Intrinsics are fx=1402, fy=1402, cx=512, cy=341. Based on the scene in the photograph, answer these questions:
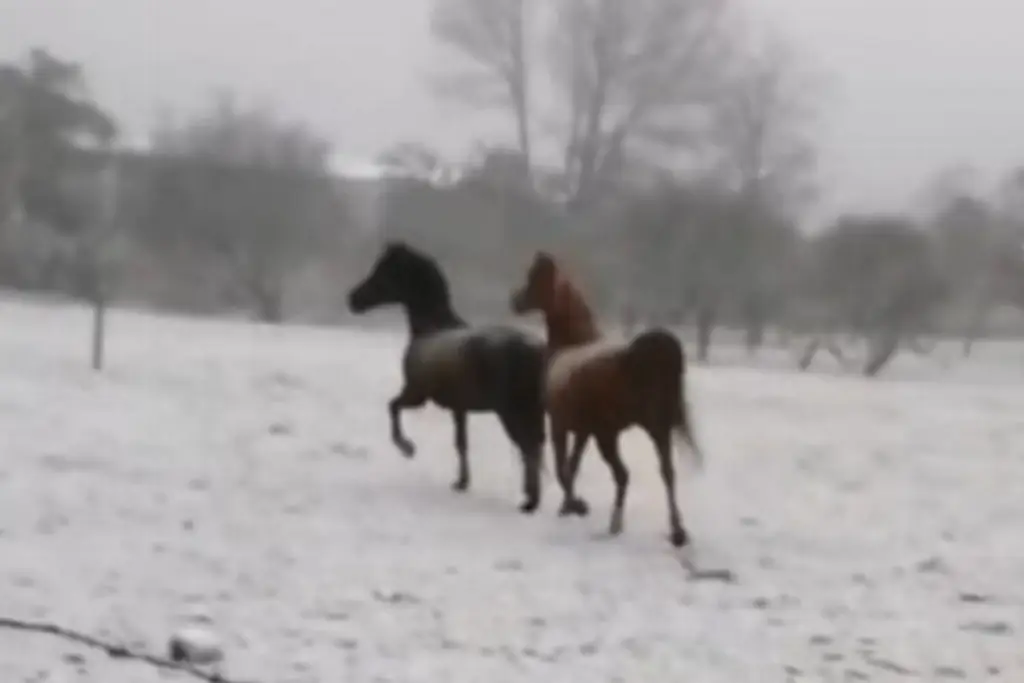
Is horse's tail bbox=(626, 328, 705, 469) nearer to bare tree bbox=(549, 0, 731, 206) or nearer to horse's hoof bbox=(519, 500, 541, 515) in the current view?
horse's hoof bbox=(519, 500, 541, 515)

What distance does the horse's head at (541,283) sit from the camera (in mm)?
6410

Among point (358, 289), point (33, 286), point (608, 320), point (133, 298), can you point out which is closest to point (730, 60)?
point (608, 320)

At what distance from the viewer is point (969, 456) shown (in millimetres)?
8906

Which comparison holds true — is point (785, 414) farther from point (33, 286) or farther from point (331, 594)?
point (33, 286)

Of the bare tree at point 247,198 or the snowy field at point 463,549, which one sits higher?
the bare tree at point 247,198

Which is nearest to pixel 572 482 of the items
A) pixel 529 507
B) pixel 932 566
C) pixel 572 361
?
pixel 529 507

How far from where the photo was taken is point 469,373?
6.35 metres

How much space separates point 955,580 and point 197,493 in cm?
325

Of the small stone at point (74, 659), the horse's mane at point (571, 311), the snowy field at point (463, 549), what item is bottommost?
the small stone at point (74, 659)

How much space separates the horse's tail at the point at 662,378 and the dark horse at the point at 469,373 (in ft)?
2.53

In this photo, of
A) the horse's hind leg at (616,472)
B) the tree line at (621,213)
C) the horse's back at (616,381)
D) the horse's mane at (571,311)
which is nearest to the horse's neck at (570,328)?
the horse's mane at (571,311)

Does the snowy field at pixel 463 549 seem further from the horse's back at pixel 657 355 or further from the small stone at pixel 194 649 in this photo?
the horse's back at pixel 657 355

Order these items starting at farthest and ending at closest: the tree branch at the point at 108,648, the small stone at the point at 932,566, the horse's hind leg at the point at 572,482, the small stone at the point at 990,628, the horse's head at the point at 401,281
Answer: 1. the horse's head at the point at 401,281
2. the horse's hind leg at the point at 572,482
3. the small stone at the point at 932,566
4. the small stone at the point at 990,628
5. the tree branch at the point at 108,648

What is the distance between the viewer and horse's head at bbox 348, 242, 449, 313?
6918 millimetres
